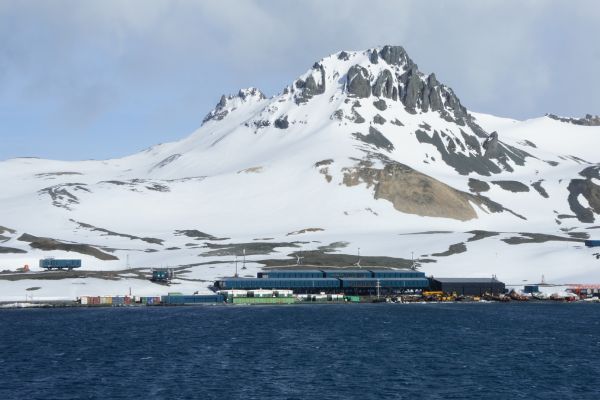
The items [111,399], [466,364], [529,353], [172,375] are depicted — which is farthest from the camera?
[529,353]

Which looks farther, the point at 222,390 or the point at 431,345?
the point at 431,345

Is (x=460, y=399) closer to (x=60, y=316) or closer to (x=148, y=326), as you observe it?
(x=148, y=326)

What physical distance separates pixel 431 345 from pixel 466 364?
17.9 metres

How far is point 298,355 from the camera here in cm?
11362

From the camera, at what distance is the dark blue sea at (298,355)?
90.6m

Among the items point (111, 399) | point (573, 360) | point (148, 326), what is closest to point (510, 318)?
point (573, 360)

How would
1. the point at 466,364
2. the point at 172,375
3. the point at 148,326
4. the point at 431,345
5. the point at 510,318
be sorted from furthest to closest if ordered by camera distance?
1. the point at 510,318
2. the point at 148,326
3. the point at 431,345
4. the point at 466,364
5. the point at 172,375

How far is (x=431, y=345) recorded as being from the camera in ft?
409

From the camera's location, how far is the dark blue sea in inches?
3568

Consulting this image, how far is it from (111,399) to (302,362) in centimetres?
2905

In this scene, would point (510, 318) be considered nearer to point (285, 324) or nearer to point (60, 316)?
point (285, 324)

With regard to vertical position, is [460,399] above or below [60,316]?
below

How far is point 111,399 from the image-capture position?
280ft

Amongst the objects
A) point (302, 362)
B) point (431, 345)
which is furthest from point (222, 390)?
point (431, 345)
